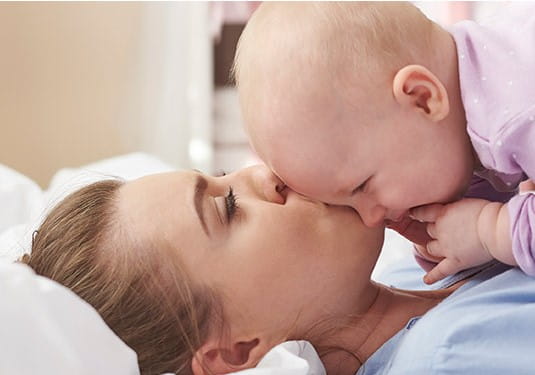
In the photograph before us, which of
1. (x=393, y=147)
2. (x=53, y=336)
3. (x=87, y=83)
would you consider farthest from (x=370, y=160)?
(x=87, y=83)

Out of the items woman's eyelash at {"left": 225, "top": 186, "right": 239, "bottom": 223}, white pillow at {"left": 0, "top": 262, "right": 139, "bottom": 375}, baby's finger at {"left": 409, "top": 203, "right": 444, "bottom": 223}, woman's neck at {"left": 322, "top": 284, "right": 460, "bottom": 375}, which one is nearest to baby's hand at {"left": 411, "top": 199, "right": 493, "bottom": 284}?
baby's finger at {"left": 409, "top": 203, "right": 444, "bottom": 223}

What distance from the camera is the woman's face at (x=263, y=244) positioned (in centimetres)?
112

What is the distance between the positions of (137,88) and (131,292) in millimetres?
2282

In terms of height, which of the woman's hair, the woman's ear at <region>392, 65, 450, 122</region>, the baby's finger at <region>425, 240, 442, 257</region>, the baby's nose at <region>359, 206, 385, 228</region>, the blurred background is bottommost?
the blurred background

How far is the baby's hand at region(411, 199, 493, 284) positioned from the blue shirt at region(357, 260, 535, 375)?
1.8 inches

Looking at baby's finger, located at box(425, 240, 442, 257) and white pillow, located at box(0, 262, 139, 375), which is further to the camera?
baby's finger, located at box(425, 240, 442, 257)

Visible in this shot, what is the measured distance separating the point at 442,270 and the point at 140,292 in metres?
0.38

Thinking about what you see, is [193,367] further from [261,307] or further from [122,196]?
[122,196]

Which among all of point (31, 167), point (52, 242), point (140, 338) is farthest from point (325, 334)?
point (31, 167)

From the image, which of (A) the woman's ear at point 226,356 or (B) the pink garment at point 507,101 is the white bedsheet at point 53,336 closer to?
(A) the woman's ear at point 226,356

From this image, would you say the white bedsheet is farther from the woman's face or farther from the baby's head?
the baby's head

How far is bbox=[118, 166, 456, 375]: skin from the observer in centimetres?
112

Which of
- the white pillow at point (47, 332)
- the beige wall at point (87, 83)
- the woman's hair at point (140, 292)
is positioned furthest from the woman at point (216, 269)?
the beige wall at point (87, 83)

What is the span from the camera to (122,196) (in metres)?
1.17
